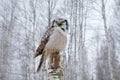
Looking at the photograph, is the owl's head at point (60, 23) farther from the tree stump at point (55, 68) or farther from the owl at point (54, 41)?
the tree stump at point (55, 68)

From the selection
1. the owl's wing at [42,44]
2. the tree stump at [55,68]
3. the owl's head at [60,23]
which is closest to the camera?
the tree stump at [55,68]

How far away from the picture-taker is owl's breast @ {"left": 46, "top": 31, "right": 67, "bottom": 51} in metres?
3.03

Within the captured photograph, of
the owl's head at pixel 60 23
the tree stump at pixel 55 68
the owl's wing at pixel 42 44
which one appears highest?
the owl's head at pixel 60 23

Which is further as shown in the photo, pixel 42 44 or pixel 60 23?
pixel 42 44

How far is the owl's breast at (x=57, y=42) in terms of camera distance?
3033 millimetres

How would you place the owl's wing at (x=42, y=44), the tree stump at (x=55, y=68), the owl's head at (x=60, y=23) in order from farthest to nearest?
1. the owl's wing at (x=42, y=44)
2. the owl's head at (x=60, y=23)
3. the tree stump at (x=55, y=68)

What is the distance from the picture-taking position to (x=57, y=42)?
3029 millimetres

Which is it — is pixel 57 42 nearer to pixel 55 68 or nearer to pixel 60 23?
pixel 60 23

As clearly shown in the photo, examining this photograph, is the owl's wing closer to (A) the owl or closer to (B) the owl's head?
(A) the owl

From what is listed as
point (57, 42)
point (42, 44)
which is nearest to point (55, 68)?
point (57, 42)

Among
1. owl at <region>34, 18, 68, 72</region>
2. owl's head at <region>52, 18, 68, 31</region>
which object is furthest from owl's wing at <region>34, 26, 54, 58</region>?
owl's head at <region>52, 18, 68, 31</region>

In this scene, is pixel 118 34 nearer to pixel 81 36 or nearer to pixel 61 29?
pixel 81 36

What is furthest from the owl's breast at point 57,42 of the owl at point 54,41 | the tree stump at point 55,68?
the tree stump at point 55,68

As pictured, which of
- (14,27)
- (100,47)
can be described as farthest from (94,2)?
(100,47)
